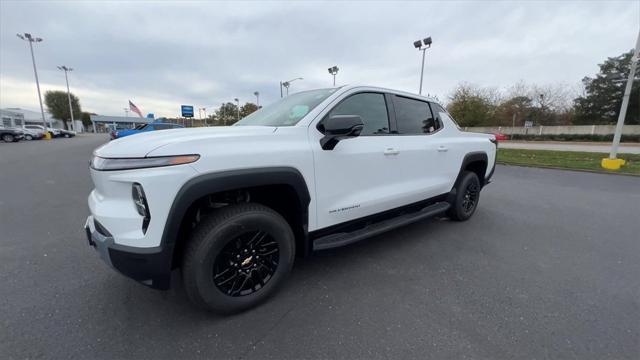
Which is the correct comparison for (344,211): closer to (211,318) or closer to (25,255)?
(211,318)

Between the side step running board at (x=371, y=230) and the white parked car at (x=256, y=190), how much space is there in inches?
0.7

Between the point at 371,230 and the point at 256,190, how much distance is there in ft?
3.94

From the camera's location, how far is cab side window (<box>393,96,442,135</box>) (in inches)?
124

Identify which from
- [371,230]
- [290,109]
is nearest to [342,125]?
[290,109]

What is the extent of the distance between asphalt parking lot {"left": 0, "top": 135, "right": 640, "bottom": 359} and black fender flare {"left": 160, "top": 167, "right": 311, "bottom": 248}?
813mm

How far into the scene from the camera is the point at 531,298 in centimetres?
239

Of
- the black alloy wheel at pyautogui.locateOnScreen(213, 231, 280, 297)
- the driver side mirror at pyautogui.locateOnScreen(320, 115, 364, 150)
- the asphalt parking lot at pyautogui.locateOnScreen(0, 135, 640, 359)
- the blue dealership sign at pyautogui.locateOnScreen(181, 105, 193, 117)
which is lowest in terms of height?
the asphalt parking lot at pyautogui.locateOnScreen(0, 135, 640, 359)

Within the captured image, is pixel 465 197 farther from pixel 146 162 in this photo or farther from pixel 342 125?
pixel 146 162

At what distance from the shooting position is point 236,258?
2135mm

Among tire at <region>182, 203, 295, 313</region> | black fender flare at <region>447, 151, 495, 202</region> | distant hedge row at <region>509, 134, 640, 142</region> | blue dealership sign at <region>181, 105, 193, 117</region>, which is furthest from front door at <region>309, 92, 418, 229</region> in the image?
distant hedge row at <region>509, 134, 640, 142</region>

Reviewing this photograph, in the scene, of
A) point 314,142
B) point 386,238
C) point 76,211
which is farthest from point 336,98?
point 76,211

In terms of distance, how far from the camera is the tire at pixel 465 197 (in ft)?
13.3

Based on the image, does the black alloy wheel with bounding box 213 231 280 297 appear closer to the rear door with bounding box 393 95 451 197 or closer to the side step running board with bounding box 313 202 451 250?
the side step running board with bounding box 313 202 451 250

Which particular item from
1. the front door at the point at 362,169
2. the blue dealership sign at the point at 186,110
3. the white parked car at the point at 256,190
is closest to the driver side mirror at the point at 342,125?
the white parked car at the point at 256,190
